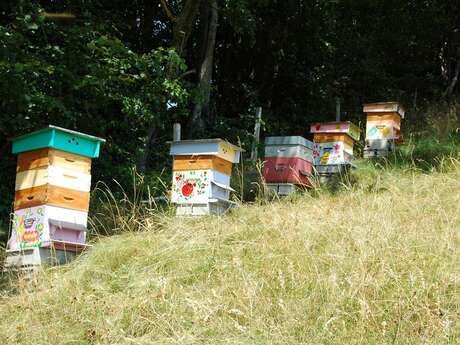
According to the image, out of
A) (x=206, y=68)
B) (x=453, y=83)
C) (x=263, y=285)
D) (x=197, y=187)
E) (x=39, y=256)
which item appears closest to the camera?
(x=263, y=285)

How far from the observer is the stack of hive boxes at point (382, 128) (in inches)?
380

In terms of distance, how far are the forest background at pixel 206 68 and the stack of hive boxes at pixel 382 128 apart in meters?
1.60

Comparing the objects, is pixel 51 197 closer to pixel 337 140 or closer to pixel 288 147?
pixel 288 147

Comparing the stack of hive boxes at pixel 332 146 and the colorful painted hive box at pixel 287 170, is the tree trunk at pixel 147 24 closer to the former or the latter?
the stack of hive boxes at pixel 332 146

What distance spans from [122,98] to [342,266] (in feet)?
15.7

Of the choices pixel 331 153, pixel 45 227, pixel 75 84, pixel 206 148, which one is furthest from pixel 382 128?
pixel 45 227

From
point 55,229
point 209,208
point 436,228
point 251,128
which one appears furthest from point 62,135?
point 251,128

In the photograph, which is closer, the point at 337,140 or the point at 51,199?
the point at 51,199

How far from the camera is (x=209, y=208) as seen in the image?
20.1 ft

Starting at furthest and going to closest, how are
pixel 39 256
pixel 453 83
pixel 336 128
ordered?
pixel 453 83, pixel 336 128, pixel 39 256

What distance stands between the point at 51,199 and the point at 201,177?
5.23ft

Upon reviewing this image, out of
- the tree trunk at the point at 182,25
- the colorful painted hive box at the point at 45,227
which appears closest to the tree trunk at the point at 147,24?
the tree trunk at the point at 182,25

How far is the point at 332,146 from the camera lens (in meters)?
8.84

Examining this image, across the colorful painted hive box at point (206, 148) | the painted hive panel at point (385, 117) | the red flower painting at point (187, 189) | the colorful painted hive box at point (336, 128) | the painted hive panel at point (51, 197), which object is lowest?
the painted hive panel at point (51, 197)
